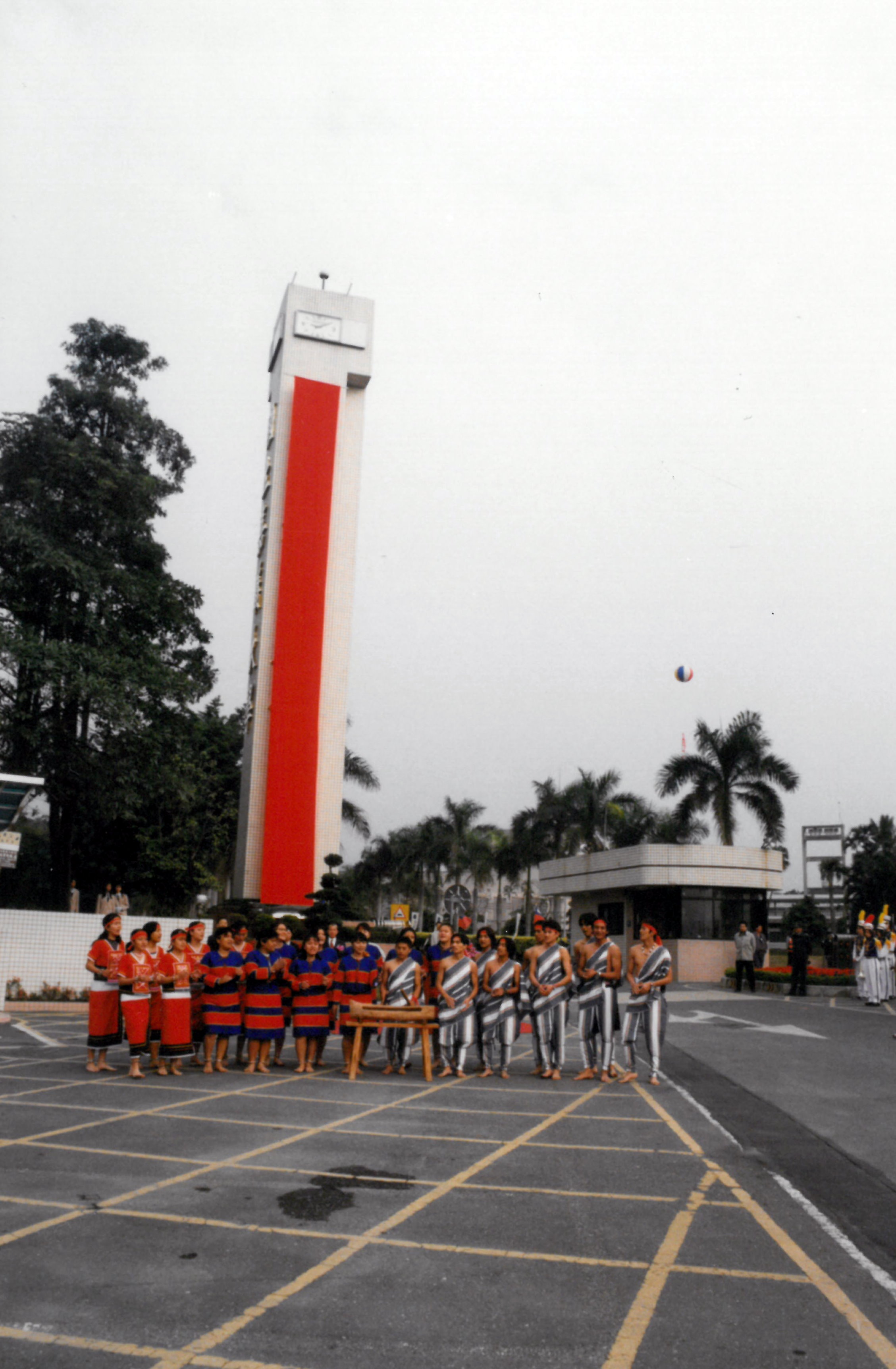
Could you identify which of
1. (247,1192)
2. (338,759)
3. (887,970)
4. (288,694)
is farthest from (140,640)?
(247,1192)

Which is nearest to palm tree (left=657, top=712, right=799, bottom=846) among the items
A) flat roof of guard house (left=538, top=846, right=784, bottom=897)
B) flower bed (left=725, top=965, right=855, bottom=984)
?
flat roof of guard house (left=538, top=846, right=784, bottom=897)

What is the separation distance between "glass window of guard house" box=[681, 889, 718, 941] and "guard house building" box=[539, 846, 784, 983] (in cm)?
1

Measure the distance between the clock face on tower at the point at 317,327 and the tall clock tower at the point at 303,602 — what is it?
0.04 meters

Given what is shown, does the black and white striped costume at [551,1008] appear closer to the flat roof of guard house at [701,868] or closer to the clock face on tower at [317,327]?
the flat roof of guard house at [701,868]

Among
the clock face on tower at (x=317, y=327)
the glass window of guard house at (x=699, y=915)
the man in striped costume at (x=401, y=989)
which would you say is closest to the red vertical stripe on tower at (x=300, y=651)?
the clock face on tower at (x=317, y=327)

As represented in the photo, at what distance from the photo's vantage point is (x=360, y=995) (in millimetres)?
12672

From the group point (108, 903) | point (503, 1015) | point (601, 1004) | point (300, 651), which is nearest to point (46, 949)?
point (108, 903)

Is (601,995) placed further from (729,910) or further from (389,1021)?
(729,910)

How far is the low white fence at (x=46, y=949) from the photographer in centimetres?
2008

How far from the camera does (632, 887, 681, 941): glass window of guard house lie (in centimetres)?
3581

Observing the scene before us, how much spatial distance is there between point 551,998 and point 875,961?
13857 mm

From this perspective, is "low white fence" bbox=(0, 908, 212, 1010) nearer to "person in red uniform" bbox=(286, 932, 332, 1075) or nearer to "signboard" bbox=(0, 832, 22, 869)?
"signboard" bbox=(0, 832, 22, 869)

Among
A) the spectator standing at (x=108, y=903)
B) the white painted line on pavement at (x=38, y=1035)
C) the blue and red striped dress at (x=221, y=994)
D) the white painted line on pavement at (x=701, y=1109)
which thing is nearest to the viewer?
the white painted line on pavement at (x=701, y=1109)

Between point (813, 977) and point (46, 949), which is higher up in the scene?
point (46, 949)
